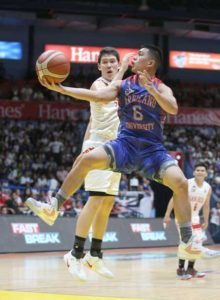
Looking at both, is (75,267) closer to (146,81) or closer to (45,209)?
(45,209)

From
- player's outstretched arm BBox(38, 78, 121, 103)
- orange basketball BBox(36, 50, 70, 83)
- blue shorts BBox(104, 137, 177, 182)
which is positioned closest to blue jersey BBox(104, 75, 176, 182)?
blue shorts BBox(104, 137, 177, 182)

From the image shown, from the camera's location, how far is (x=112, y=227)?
15695 mm

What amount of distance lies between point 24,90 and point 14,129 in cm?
273

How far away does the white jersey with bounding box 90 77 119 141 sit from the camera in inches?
296

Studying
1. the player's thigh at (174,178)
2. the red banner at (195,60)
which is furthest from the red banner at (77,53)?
the player's thigh at (174,178)

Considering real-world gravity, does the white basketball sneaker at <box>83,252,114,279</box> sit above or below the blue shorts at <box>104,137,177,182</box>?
below

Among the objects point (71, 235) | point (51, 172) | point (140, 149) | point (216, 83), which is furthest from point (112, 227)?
point (216, 83)

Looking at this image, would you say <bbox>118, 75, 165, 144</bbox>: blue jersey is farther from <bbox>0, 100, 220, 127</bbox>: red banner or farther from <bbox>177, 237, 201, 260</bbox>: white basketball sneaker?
<bbox>0, 100, 220, 127</bbox>: red banner

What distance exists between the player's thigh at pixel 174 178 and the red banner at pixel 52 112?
20.5 m

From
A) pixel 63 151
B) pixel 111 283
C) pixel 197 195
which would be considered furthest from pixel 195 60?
pixel 111 283

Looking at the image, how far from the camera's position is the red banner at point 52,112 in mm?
26356

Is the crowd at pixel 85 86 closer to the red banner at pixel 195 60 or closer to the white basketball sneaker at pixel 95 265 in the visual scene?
the red banner at pixel 195 60

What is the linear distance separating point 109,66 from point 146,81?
4.48ft

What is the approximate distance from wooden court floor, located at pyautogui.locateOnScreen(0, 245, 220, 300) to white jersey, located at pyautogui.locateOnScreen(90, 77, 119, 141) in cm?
166
